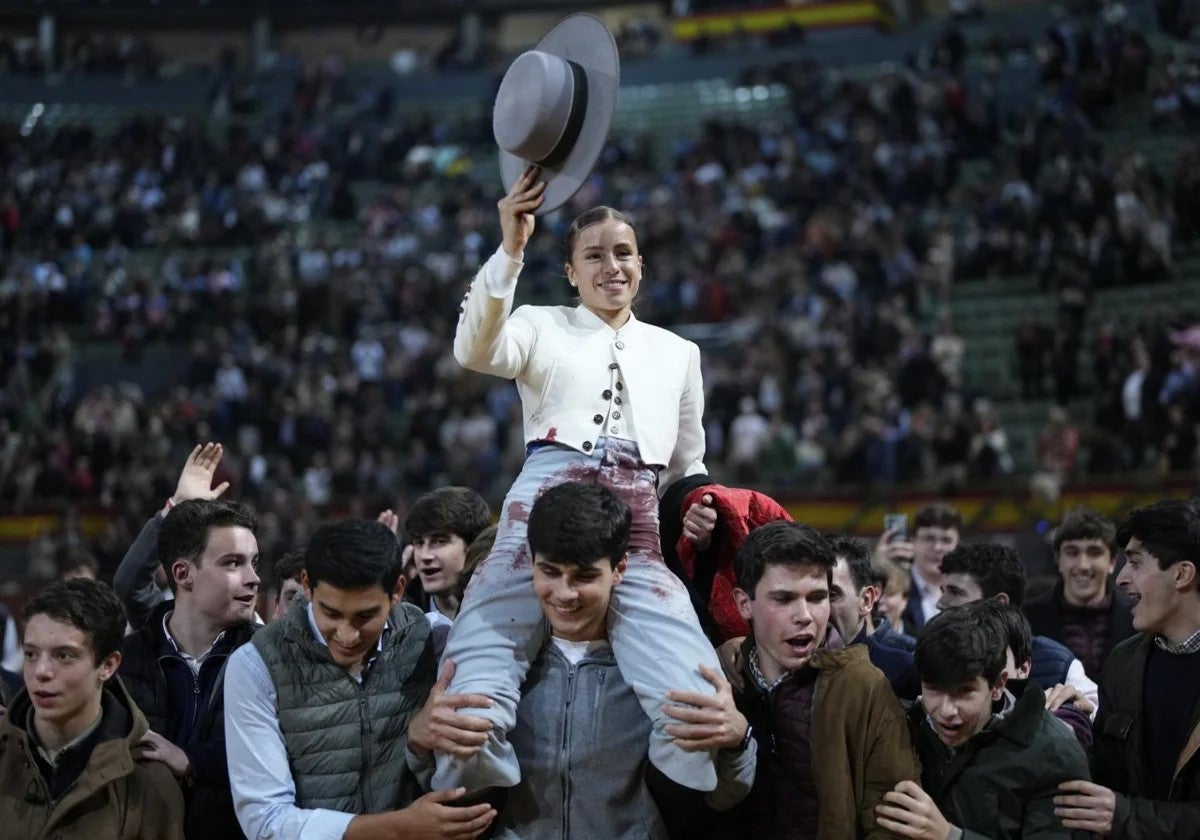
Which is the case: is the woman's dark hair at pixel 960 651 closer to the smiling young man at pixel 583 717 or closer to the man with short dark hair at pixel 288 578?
the smiling young man at pixel 583 717

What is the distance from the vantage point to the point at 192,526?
15.0ft

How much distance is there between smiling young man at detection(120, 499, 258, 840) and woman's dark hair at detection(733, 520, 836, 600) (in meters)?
1.48

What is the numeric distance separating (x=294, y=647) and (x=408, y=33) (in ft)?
106

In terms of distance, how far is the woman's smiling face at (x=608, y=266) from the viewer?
444cm

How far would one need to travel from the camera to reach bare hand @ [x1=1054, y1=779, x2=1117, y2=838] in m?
3.84

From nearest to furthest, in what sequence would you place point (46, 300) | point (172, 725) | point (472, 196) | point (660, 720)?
point (660, 720)
point (172, 725)
point (46, 300)
point (472, 196)

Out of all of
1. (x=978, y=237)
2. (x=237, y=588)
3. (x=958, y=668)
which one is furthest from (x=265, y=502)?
(x=958, y=668)

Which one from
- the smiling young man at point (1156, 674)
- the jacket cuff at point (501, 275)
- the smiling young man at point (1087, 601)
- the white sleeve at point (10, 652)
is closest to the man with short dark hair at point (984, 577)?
the smiling young man at point (1087, 601)

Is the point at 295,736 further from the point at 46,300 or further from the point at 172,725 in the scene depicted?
the point at 46,300

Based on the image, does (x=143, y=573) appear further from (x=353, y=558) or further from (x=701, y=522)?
(x=701, y=522)

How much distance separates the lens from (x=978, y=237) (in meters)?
18.9

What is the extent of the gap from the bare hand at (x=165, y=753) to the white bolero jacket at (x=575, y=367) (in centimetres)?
128

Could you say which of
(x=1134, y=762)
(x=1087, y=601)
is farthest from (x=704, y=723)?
(x=1087, y=601)

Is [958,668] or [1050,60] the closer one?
[958,668]
